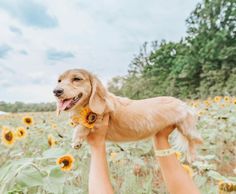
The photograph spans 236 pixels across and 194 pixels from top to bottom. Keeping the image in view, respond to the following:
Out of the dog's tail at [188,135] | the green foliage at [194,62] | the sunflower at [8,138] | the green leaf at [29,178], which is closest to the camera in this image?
the green leaf at [29,178]

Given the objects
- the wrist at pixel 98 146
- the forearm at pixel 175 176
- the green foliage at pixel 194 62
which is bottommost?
the forearm at pixel 175 176

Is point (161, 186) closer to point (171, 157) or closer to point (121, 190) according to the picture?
point (121, 190)

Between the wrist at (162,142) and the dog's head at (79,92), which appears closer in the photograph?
the dog's head at (79,92)

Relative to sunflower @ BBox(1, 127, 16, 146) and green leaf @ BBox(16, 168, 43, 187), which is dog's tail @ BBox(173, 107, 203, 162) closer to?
green leaf @ BBox(16, 168, 43, 187)

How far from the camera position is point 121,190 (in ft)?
3.13

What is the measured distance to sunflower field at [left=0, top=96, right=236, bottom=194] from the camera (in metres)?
0.53

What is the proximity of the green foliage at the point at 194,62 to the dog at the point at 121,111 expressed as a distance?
9.25 meters

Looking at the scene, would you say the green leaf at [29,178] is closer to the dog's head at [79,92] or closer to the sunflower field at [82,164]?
the sunflower field at [82,164]

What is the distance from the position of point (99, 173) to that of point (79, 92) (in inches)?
5.8

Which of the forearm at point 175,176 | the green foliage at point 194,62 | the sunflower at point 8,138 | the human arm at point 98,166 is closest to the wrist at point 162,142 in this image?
the forearm at point 175,176

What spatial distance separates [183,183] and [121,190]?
0.33 metres

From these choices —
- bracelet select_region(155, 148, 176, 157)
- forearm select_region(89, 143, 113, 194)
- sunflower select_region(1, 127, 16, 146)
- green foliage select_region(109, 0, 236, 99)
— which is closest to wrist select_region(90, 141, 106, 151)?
forearm select_region(89, 143, 113, 194)

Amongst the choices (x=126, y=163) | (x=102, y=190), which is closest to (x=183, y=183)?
(x=102, y=190)

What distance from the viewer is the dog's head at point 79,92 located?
1.67 feet
